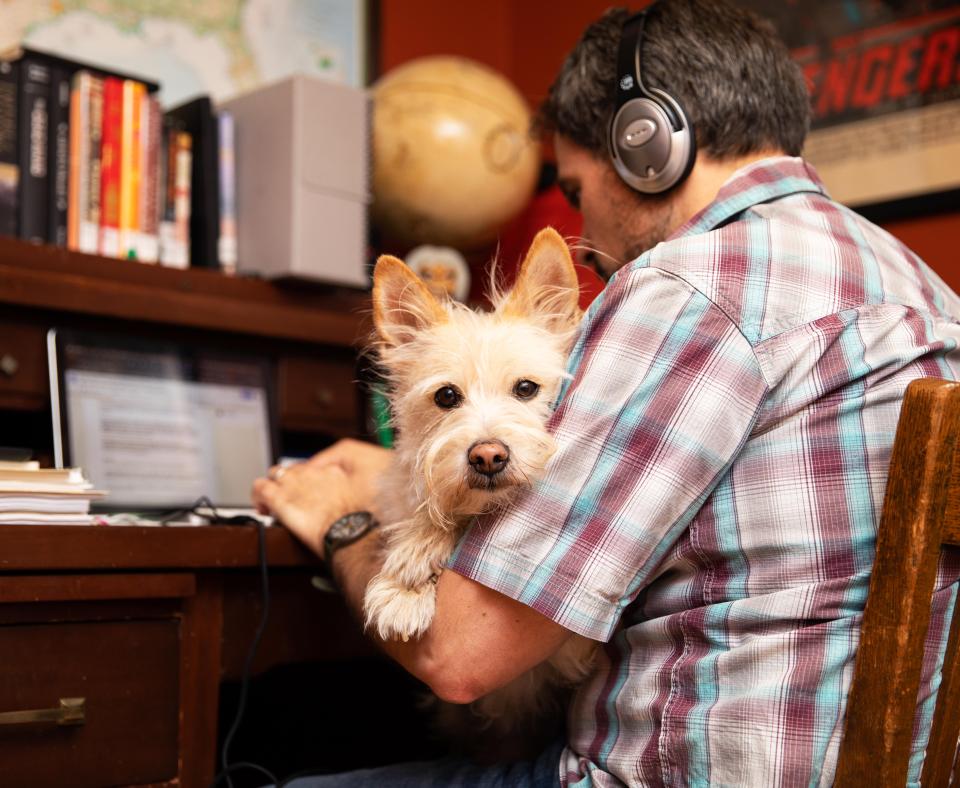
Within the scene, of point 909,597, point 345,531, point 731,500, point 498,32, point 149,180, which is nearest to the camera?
point 909,597

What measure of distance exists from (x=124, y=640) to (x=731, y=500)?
778 millimetres

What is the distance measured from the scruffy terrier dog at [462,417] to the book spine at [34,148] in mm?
809

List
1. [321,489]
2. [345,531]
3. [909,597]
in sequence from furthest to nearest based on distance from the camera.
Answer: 1. [321,489]
2. [345,531]
3. [909,597]

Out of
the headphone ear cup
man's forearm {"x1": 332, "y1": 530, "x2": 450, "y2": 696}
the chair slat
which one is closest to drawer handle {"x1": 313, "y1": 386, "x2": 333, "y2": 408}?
man's forearm {"x1": 332, "y1": 530, "x2": 450, "y2": 696}

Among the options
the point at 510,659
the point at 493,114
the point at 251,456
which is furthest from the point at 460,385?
the point at 493,114

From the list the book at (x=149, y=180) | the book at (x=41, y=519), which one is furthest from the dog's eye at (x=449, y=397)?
the book at (x=149, y=180)

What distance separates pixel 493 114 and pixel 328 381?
0.73 meters

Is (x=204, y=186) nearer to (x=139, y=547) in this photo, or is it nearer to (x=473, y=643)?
(x=139, y=547)

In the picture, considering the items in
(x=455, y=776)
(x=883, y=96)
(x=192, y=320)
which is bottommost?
(x=455, y=776)

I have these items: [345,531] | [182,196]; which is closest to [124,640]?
[345,531]

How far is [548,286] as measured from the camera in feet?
3.99

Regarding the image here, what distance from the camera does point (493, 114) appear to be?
7.25 feet

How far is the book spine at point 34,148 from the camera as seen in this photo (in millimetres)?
1656

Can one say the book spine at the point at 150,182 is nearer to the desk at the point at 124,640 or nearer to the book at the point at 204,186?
the book at the point at 204,186
